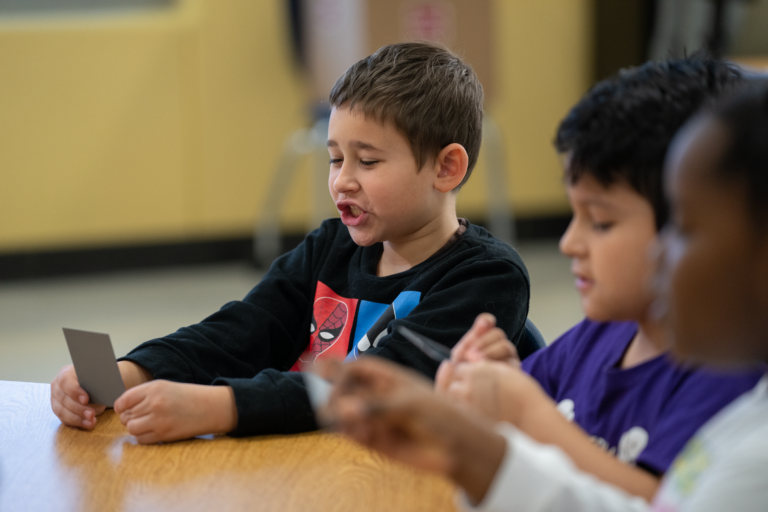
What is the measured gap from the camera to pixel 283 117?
4.66m

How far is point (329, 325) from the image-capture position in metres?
1.23

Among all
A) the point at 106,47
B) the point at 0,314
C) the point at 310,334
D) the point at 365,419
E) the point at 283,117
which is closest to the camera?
the point at 365,419

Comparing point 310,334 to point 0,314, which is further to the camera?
point 0,314

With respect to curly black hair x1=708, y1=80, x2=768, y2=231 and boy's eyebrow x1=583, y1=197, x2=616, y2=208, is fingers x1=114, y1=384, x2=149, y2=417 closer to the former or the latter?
boy's eyebrow x1=583, y1=197, x2=616, y2=208

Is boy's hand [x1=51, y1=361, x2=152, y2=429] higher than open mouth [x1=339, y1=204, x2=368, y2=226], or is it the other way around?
open mouth [x1=339, y1=204, x2=368, y2=226]

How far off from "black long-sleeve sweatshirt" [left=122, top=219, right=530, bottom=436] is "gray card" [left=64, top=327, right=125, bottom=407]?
92mm

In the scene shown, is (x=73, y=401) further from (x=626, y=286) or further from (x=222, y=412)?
(x=626, y=286)

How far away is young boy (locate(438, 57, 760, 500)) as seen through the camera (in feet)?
2.19

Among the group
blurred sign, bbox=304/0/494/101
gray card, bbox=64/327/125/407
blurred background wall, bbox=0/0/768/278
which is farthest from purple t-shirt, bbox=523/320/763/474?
blurred background wall, bbox=0/0/768/278

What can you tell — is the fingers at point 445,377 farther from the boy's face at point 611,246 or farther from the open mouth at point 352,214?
the open mouth at point 352,214

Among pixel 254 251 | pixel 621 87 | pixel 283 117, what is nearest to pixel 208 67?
pixel 283 117

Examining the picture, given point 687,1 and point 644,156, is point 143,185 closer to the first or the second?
point 687,1

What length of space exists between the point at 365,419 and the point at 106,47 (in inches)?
169

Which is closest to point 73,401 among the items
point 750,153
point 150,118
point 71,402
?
point 71,402
